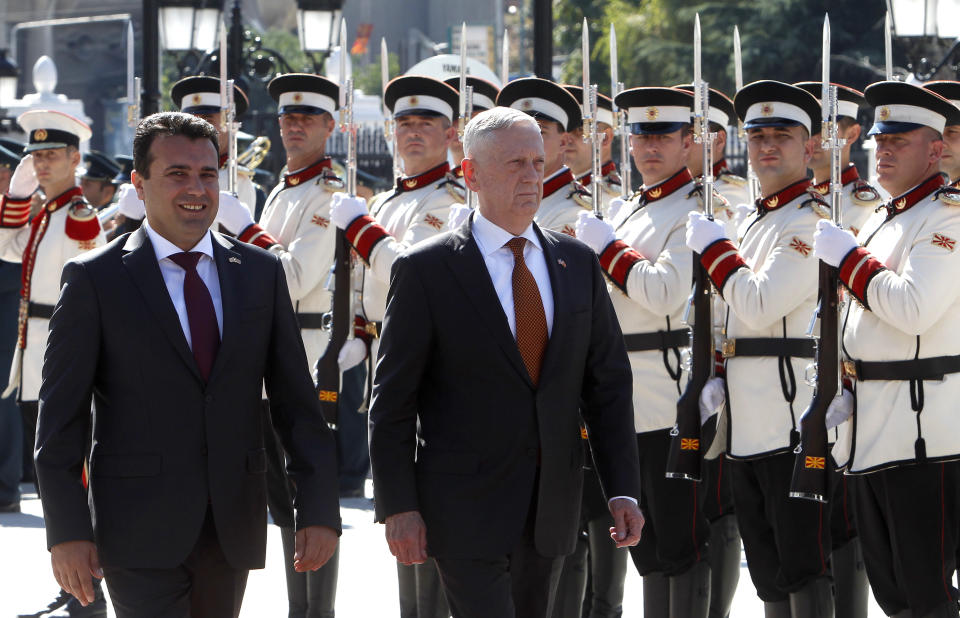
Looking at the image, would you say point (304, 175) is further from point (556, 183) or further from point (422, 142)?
point (556, 183)

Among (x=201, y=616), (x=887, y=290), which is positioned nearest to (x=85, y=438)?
(x=201, y=616)

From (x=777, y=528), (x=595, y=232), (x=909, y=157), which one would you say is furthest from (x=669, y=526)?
(x=909, y=157)

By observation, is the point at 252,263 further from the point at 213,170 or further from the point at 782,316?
the point at 782,316

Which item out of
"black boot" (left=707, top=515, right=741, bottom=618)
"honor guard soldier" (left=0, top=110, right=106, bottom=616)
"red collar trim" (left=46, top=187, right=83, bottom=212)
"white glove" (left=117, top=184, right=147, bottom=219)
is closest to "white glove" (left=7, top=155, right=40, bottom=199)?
"honor guard soldier" (left=0, top=110, right=106, bottom=616)

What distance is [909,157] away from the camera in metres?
5.56

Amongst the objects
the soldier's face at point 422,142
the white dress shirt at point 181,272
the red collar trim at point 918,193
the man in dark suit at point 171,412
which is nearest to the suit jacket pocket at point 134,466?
the man in dark suit at point 171,412

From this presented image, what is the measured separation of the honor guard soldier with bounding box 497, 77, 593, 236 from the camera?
267 inches

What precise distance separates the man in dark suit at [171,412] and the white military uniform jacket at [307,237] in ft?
9.12

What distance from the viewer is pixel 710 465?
21.7 feet

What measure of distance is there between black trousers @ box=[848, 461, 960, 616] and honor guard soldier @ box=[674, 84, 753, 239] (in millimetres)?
1551

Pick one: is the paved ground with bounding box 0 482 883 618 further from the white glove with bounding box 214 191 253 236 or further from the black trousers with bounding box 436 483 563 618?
the black trousers with bounding box 436 483 563 618

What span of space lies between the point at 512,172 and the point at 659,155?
222 cm

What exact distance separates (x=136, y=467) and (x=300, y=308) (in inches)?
129

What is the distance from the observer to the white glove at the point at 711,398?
6059 mm
